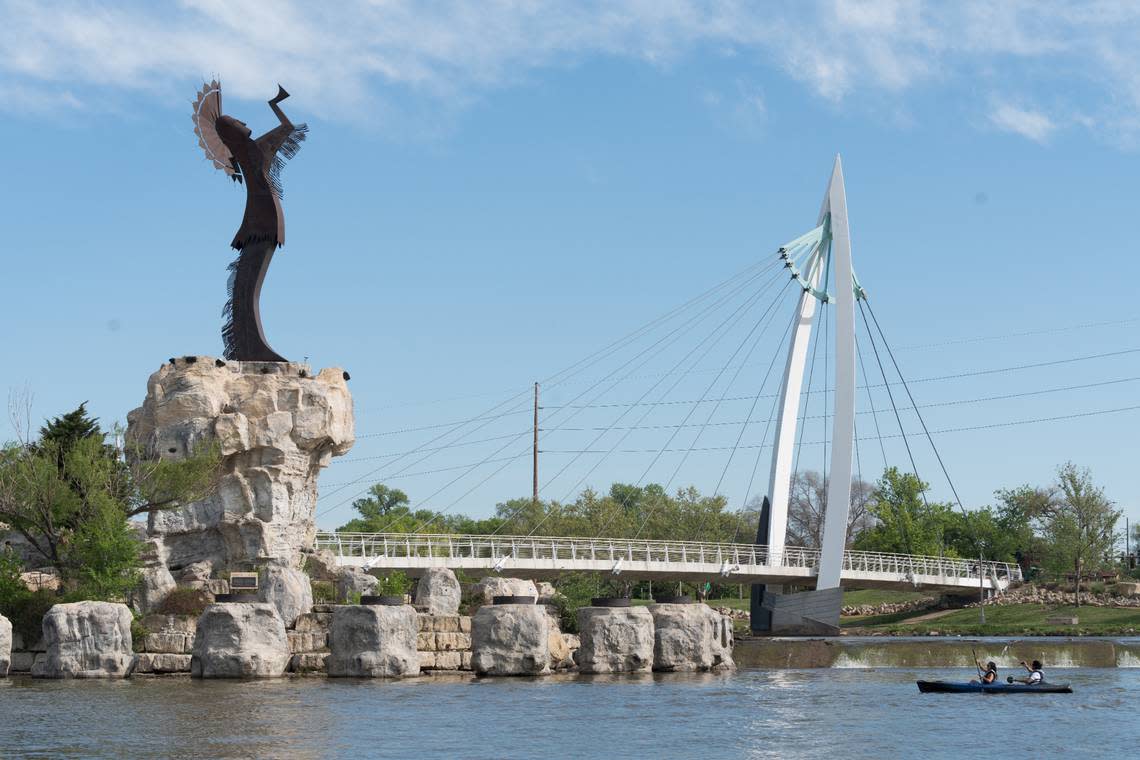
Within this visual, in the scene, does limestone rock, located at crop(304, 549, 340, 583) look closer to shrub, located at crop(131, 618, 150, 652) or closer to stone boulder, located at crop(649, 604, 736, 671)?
shrub, located at crop(131, 618, 150, 652)

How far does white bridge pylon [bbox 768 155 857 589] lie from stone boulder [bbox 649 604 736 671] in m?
16.7

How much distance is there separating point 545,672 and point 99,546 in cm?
1163

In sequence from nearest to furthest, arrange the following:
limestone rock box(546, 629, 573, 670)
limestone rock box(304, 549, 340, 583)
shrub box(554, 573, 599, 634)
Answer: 1. limestone rock box(546, 629, 573, 670)
2. limestone rock box(304, 549, 340, 583)
3. shrub box(554, 573, 599, 634)

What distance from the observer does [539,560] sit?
174 feet

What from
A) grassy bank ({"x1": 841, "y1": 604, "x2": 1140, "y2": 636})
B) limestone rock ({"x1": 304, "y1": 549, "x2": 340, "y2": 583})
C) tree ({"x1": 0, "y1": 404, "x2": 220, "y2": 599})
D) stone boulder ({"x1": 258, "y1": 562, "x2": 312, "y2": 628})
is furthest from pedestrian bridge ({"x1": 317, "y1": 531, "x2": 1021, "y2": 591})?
stone boulder ({"x1": 258, "y1": 562, "x2": 312, "y2": 628})

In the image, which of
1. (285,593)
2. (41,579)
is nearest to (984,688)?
(285,593)

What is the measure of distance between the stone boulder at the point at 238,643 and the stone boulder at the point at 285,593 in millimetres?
1533

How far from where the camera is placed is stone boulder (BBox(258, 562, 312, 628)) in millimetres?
35062

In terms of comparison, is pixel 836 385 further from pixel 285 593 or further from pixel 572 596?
pixel 285 593

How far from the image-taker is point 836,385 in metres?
55.9

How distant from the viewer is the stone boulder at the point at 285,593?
3506 cm

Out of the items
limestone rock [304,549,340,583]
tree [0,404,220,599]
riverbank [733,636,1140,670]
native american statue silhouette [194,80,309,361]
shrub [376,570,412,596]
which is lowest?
riverbank [733,636,1140,670]

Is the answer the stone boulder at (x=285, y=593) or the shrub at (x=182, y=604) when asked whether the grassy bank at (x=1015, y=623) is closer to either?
the stone boulder at (x=285, y=593)

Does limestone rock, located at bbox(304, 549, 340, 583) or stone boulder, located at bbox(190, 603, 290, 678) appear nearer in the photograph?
stone boulder, located at bbox(190, 603, 290, 678)
